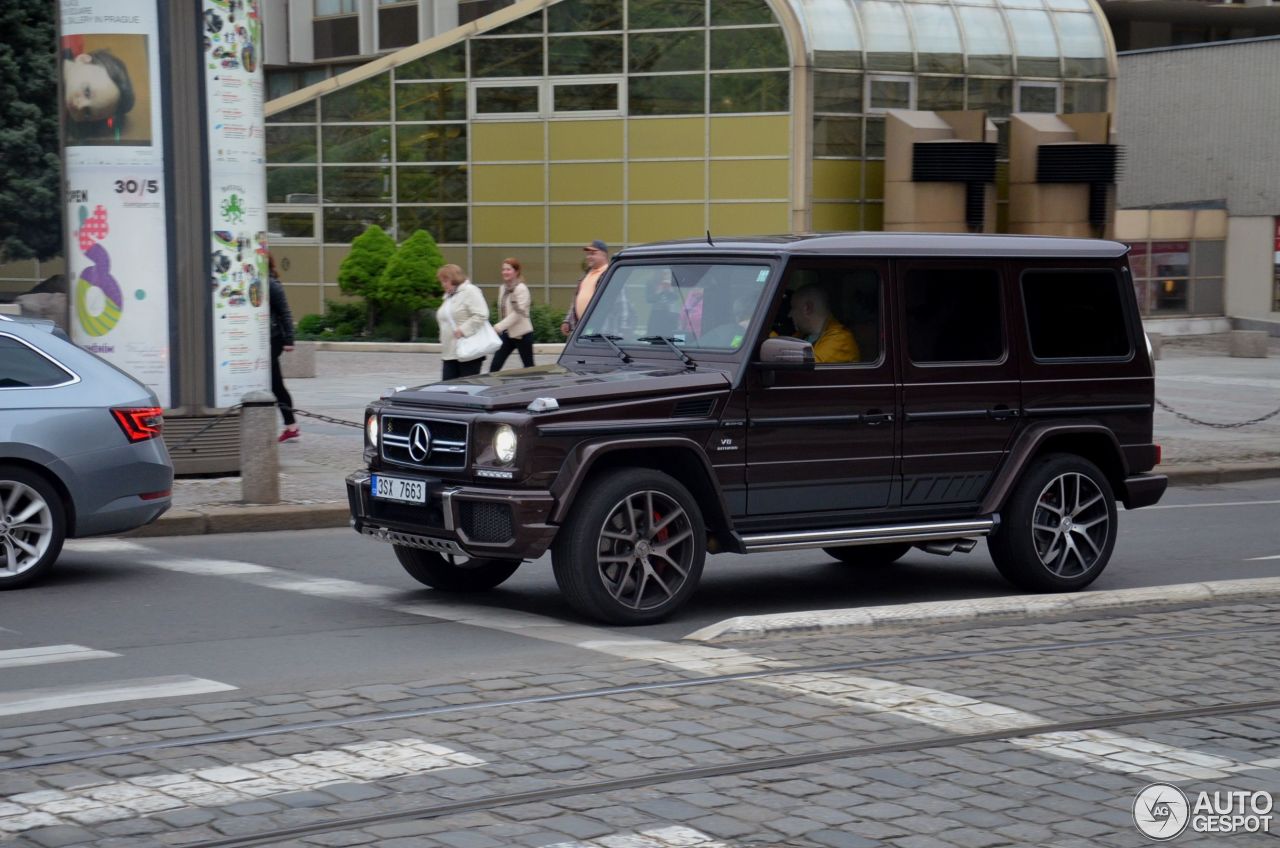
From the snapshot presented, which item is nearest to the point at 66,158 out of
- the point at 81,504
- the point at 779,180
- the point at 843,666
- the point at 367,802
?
the point at 81,504

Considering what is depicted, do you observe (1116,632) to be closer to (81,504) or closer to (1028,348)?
(1028,348)

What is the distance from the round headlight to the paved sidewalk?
492 cm

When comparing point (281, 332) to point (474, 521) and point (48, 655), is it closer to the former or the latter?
point (474, 521)

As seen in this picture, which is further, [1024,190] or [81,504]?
[1024,190]

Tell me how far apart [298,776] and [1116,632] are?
4583 millimetres

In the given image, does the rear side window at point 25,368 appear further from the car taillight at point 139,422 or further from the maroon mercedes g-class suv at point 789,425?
the maroon mercedes g-class suv at point 789,425

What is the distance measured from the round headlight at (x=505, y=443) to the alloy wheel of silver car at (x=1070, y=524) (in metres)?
3.31

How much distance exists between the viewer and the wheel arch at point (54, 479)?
9906 millimetres

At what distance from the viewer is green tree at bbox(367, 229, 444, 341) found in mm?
33375

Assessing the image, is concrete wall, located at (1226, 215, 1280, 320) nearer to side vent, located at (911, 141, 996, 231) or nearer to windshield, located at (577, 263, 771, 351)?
side vent, located at (911, 141, 996, 231)

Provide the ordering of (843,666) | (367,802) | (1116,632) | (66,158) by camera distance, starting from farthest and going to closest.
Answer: (66,158)
(1116,632)
(843,666)
(367,802)

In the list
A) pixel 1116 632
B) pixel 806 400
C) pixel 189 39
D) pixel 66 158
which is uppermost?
pixel 189 39

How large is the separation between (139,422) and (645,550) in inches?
143

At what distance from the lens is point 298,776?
223 inches
